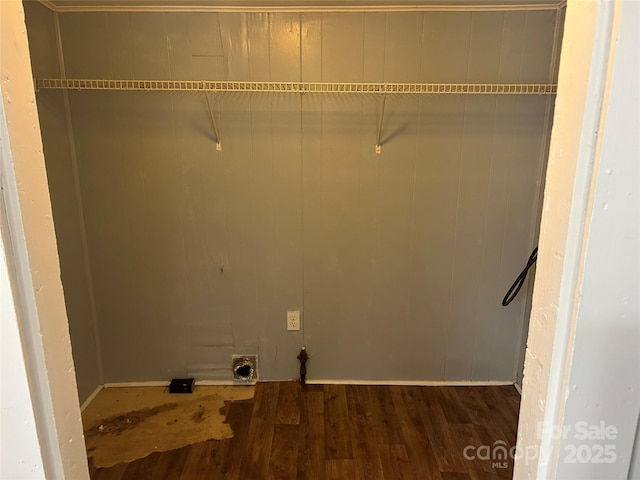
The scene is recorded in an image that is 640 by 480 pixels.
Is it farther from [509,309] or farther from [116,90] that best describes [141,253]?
[509,309]

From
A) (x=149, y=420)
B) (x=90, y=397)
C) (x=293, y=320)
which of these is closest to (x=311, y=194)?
(x=293, y=320)

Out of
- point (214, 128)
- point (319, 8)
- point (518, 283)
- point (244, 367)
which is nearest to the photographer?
point (319, 8)

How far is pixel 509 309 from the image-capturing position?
7.99ft

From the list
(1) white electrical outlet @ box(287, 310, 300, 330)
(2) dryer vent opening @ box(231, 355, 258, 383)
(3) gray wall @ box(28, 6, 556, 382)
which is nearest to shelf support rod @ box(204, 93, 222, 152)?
(3) gray wall @ box(28, 6, 556, 382)

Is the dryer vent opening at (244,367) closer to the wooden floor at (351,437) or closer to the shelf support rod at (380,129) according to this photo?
the wooden floor at (351,437)

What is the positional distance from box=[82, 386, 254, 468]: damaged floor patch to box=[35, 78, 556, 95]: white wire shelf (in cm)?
167

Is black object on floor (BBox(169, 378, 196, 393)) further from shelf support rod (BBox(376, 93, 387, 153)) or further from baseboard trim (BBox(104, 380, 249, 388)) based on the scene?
shelf support rod (BBox(376, 93, 387, 153))

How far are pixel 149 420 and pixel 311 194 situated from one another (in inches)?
57.8

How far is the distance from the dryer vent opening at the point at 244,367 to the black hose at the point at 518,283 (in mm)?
1482

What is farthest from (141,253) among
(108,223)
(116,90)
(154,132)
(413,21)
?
(413,21)

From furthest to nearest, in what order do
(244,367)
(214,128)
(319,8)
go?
(244,367), (214,128), (319,8)

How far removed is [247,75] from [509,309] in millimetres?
1936

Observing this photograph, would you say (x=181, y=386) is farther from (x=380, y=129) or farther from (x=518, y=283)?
(x=518, y=283)

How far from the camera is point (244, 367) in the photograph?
250cm
